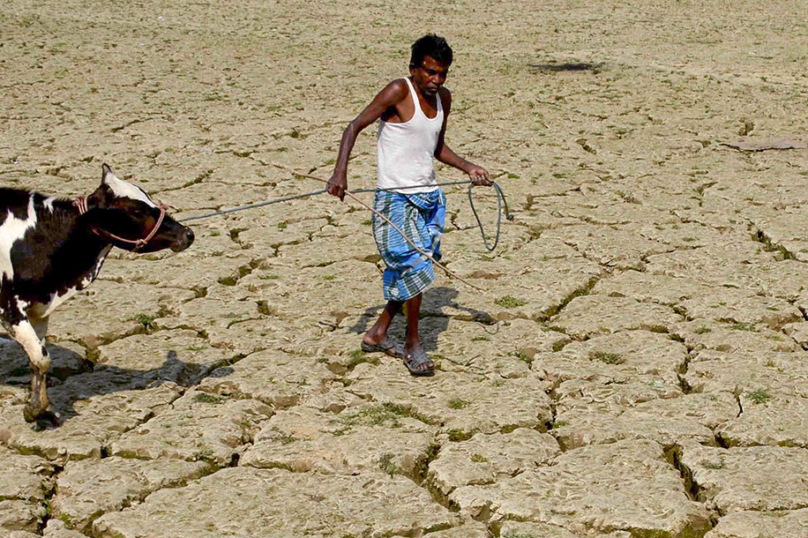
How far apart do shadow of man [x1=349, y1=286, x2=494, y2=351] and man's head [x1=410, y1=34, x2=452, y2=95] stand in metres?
1.27

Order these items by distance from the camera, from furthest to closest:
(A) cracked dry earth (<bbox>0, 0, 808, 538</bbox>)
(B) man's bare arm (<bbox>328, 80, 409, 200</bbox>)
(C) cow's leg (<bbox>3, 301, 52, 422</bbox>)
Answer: (B) man's bare arm (<bbox>328, 80, 409, 200</bbox>)
(C) cow's leg (<bbox>3, 301, 52, 422</bbox>)
(A) cracked dry earth (<bbox>0, 0, 808, 538</bbox>)

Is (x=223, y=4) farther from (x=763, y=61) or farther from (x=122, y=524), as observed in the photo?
(x=122, y=524)

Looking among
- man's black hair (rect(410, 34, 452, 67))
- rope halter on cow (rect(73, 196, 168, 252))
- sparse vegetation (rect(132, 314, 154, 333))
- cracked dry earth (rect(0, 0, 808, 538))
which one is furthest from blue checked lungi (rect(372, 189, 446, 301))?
sparse vegetation (rect(132, 314, 154, 333))

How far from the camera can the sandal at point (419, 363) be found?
15.4 feet

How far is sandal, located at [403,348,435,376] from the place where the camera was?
15.4 ft

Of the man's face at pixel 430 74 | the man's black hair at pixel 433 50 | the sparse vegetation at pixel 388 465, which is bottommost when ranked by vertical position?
the sparse vegetation at pixel 388 465

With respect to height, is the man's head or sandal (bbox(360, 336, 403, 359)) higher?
the man's head

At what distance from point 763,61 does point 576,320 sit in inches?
314

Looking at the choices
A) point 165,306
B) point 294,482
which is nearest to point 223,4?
point 165,306

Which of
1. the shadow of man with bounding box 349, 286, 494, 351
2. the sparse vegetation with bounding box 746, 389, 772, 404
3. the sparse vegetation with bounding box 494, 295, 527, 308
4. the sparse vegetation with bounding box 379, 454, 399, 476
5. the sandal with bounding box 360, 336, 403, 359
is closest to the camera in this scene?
the sparse vegetation with bounding box 379, 454, 399, 476

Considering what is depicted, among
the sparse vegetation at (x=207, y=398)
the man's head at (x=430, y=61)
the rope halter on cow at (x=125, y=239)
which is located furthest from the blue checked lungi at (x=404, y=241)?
the rope halter on cow at (x=125, y=239)

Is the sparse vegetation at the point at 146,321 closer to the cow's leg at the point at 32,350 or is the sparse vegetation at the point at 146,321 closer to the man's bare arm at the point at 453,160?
the cow's leg at the point at 32,350

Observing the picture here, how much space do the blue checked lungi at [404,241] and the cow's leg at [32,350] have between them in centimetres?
149

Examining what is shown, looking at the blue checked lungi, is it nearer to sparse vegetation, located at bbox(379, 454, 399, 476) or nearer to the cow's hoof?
sparse vegetation, located at bbox(379, 454, 399, 476)
